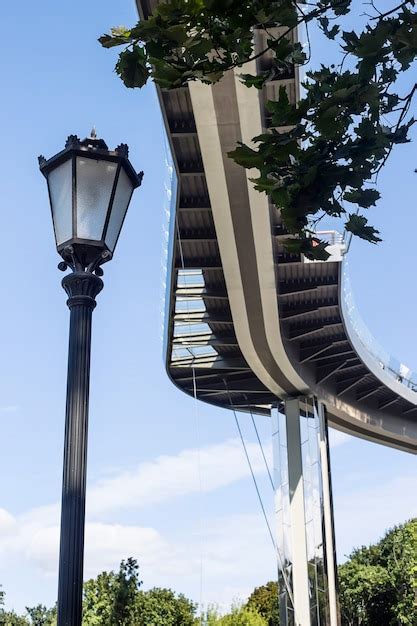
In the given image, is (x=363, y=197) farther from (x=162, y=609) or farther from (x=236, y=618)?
(x=236, y=618)

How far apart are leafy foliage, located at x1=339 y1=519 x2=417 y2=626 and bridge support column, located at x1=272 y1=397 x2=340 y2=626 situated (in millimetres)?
23496

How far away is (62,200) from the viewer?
543 centimetres

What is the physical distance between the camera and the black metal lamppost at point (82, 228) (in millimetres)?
5070

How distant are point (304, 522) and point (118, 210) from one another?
28190mm

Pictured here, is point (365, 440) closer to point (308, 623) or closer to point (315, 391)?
point (315, 391)

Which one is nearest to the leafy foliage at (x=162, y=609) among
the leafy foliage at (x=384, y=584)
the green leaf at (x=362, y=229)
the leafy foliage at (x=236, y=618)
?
the leafy foliage at (x=236, y=618)

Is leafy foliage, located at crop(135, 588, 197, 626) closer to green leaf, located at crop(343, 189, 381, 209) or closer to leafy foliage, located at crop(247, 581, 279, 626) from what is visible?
leafy foliage, located at crop(247, 581, 279, 626)

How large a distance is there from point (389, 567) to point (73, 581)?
55.5m

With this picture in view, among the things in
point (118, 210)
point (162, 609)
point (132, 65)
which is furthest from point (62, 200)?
point (162, 609)

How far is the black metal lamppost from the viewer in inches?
200

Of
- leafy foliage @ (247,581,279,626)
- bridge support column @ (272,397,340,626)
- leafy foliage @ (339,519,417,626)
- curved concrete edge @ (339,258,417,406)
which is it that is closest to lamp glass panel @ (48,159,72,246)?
curved concrete edge @ (339,258,417,406)

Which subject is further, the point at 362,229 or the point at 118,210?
the point at 118,210

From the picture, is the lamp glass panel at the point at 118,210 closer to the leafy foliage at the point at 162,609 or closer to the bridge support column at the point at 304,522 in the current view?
the bridge support column at the point at 304,522

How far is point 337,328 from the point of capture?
28953 millimetres
